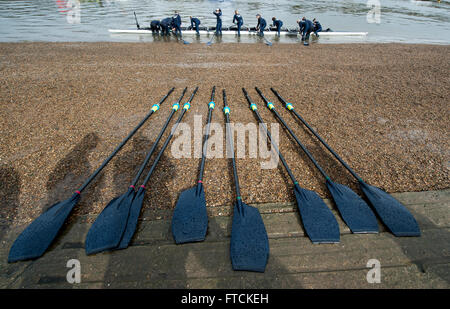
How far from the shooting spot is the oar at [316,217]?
347 centimetres

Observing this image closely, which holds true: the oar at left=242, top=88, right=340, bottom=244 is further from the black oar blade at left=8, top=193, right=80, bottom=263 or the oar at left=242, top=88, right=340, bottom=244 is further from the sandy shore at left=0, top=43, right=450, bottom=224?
the black oar blade at left=8, top=193, right=80, bottom=263

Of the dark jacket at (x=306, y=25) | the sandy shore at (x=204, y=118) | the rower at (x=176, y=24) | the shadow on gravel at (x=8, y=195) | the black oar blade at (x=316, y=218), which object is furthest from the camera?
the rower at (x=176, y=24)

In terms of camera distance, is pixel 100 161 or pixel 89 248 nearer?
pixel 89 248

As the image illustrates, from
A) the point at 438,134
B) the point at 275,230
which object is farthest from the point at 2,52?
the point at 438,134

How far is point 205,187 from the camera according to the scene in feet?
15.1

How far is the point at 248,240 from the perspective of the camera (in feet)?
11.1

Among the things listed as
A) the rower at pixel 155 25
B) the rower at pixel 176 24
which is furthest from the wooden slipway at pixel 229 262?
the rower at pixel 155 25

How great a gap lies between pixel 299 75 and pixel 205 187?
29.5 feet

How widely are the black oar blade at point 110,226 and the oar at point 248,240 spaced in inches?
76.6

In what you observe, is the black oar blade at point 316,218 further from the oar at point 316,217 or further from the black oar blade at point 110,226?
the black oar blade at point 110,226

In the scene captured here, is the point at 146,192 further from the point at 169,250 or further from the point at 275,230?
the point at 275,230

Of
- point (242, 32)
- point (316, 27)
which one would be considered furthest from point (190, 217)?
point (316, 27)

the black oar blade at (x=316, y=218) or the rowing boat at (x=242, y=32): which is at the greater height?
the rowing boat at (x=242, y=32)

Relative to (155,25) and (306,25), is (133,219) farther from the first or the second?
(155,25)
